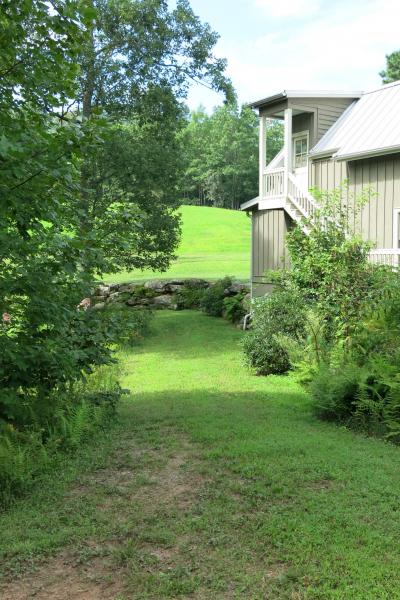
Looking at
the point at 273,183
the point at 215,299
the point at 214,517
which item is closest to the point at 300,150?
the point at 273,183

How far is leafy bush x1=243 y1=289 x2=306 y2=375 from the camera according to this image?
34.8ft

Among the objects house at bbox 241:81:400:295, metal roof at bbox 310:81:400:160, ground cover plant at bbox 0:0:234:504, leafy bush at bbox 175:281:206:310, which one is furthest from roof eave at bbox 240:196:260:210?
ground cover plant at bbox 0:0:234:504

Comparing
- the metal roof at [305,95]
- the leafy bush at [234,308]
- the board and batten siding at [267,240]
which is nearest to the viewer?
the metal roof at [305,95]

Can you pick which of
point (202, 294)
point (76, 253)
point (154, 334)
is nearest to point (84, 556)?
point (76, 253)

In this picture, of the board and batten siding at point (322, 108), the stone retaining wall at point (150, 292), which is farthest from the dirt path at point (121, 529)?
the stone retaining wall at point (150, 292)

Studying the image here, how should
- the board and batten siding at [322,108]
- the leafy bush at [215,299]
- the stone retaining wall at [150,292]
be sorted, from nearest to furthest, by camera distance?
the board and batten siding at [322,108] → the leafy bush at [215,299] → the stone retaining wall at [150,292]

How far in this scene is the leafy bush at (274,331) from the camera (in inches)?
418

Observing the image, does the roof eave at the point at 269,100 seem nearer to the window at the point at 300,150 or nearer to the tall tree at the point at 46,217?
the window at the point at 300,150

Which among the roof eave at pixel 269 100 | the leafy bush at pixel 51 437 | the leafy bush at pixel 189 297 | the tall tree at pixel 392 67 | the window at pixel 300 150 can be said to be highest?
the tall tree at pixel 392 67

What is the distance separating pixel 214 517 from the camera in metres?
4.20

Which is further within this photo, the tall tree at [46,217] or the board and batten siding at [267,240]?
the board and batten siding at [267,240]

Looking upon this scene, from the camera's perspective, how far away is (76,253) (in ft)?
17.1

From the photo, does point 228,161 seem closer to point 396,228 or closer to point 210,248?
point 210,248

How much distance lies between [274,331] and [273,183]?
6.85 metres
